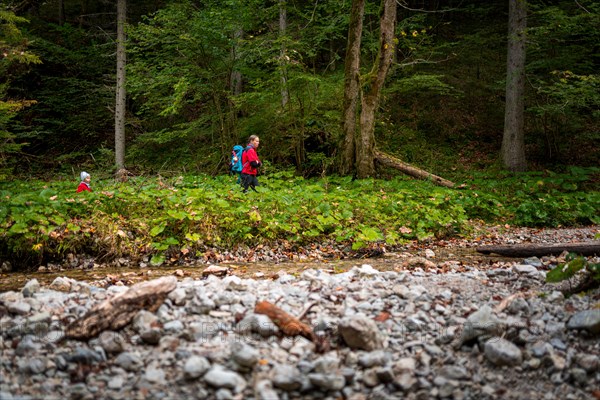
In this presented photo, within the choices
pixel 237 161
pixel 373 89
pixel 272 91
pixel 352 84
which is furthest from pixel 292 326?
pixel 272 91

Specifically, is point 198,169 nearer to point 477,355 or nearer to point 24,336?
point 24,336

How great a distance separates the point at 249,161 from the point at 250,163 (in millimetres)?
53

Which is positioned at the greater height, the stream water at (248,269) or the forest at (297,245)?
the forest at (297,245)

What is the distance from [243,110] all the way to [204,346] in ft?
44.1

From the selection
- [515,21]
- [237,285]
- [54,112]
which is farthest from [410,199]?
[54,112]

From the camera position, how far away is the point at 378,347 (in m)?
2.94

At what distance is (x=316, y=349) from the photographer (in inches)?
115

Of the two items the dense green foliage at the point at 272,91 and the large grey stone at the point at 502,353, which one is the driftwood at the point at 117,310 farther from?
the dense green foliage at the point at 272,91

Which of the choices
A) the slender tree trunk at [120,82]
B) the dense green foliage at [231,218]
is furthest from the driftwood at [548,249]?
the slender tree trunk at [120,82]

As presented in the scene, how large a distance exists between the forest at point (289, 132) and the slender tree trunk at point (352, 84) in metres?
0.04

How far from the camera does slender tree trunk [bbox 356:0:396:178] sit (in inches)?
439

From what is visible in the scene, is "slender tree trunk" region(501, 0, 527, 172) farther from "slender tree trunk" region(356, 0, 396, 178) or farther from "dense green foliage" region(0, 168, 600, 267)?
"slender tree trunk" region(356, 0, 396, 178)

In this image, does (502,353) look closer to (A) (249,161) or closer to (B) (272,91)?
(A) (249,161)

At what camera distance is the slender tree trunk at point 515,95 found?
1427 centimetres
